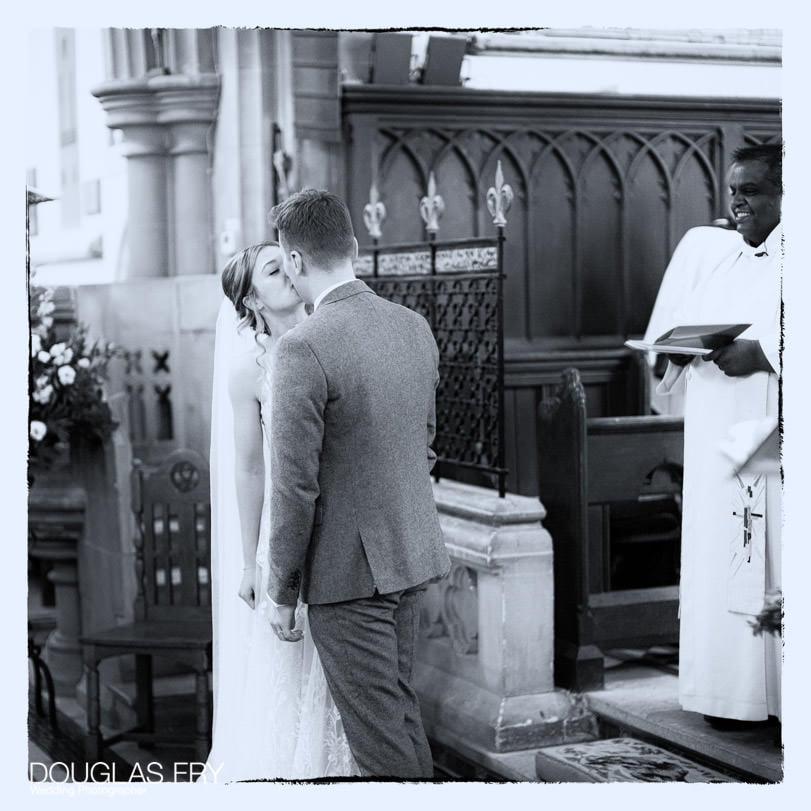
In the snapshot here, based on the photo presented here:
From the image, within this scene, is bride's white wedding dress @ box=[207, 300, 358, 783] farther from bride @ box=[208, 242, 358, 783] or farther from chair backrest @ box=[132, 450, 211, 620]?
→ chair backrest @ box=[132, 450, 211, 620]

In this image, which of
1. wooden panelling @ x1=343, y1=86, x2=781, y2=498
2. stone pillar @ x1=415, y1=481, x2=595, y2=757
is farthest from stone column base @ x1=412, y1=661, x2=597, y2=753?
wooden panelling @ x1=343, y1=86, x2=781, y2=498

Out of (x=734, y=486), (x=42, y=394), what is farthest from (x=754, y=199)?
(x=42, y=394)

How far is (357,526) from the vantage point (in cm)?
332

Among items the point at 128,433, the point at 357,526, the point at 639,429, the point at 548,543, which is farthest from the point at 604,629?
the point at 128,433

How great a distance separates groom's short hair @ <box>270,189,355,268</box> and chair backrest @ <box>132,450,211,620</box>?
2527mm

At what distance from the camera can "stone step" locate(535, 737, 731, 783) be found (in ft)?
12.9

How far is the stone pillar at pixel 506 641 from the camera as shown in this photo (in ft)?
15.6

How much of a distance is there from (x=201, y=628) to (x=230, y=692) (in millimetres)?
1386

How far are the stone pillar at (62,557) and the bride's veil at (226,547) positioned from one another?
2.34 metres

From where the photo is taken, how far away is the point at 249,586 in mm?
3848

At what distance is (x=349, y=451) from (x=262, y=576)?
0.70 m

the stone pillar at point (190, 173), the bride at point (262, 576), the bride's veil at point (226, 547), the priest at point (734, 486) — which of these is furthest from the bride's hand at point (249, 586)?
the stone pillar at point (190, 173)

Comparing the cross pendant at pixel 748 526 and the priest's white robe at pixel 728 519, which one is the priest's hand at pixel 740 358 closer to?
the priest's white robe at pixel 728 519

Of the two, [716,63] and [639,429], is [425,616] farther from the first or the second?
[716,63]
